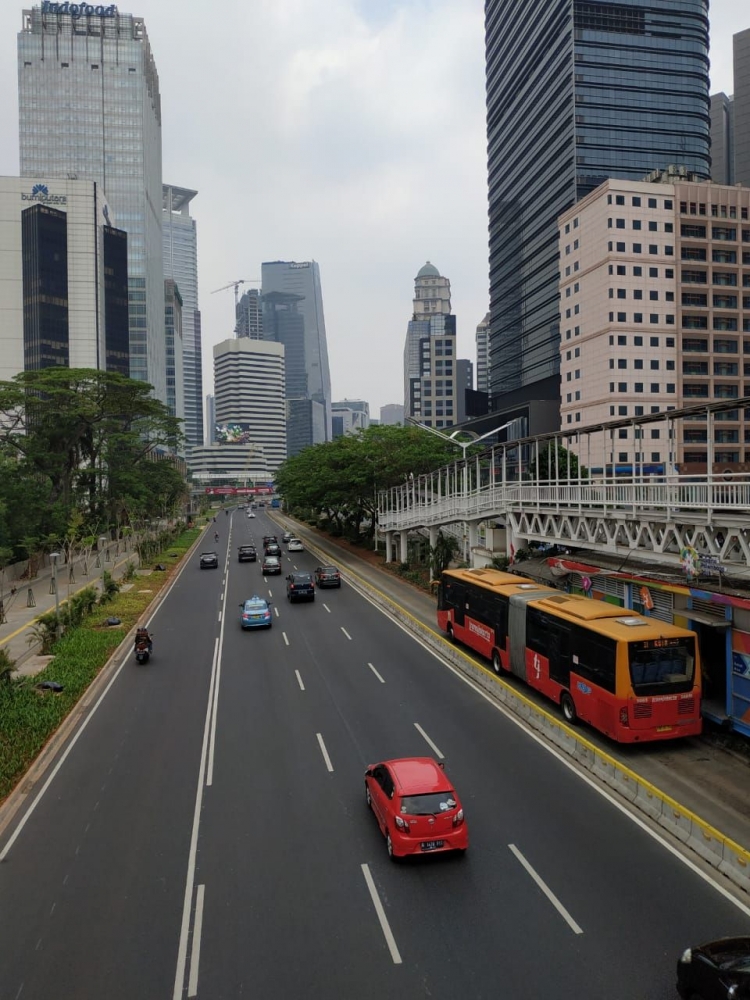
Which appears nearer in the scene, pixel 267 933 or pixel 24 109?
pixel 267 933

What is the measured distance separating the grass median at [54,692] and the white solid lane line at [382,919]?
9.70 meters

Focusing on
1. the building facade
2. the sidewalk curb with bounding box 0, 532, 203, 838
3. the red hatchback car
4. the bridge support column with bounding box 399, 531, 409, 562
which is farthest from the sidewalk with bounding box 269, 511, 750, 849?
the building facade

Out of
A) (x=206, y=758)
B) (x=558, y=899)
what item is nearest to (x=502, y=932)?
(x=558, y=899)

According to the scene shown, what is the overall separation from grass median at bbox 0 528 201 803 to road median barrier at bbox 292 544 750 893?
14.2m

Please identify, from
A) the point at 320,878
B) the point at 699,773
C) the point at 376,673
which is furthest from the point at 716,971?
the point at 376,673

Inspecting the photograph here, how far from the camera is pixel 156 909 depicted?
1159cm

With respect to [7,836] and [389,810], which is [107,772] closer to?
[7,836]

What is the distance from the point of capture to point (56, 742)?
794 inches

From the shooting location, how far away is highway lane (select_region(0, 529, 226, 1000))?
10.1 meters

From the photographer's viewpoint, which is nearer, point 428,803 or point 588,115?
point 428,803

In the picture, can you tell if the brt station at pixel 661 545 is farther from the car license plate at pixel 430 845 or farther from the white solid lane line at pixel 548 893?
the car license plate at pixel 430 845

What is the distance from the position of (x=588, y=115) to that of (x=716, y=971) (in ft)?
407

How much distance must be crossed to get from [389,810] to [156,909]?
4379 mm

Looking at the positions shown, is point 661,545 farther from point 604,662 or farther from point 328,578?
point 328,578
